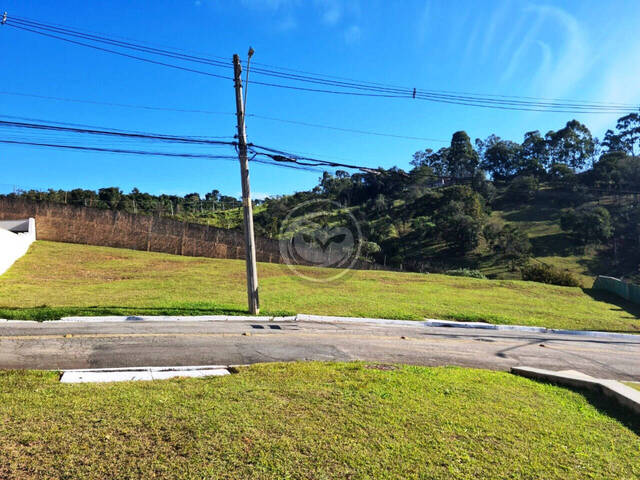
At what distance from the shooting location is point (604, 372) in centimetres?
1029

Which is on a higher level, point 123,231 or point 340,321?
point 123,231

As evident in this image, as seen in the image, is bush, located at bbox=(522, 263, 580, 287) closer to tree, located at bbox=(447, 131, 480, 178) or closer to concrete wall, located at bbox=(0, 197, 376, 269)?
concrete wall, located at bbox=(0, 197, 376, 269)

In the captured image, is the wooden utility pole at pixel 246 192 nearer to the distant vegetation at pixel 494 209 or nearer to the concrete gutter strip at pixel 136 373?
the concrete gutter strip at pixel 136 373

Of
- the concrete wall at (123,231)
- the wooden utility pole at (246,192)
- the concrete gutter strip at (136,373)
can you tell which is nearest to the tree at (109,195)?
the concrete wall at (123,231)

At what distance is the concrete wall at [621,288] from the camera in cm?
2832

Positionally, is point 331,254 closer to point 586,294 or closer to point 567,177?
point 586,294

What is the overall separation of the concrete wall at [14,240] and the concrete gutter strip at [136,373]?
54.5 ft

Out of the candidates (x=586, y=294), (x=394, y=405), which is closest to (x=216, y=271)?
(x=394, y=405)

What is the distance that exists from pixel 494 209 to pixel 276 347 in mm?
82547

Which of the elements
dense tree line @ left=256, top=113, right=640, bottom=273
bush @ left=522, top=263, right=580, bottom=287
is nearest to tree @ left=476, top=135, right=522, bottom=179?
dense tree line @ left=256, top=113, right=640, bottom=273

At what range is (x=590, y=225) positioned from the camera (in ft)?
192

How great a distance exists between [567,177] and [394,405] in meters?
92.2

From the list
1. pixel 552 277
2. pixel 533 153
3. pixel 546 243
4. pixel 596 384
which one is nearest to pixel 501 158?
pixel 533 153

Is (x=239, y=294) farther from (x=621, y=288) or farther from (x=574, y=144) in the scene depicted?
(x=574, y=144)
